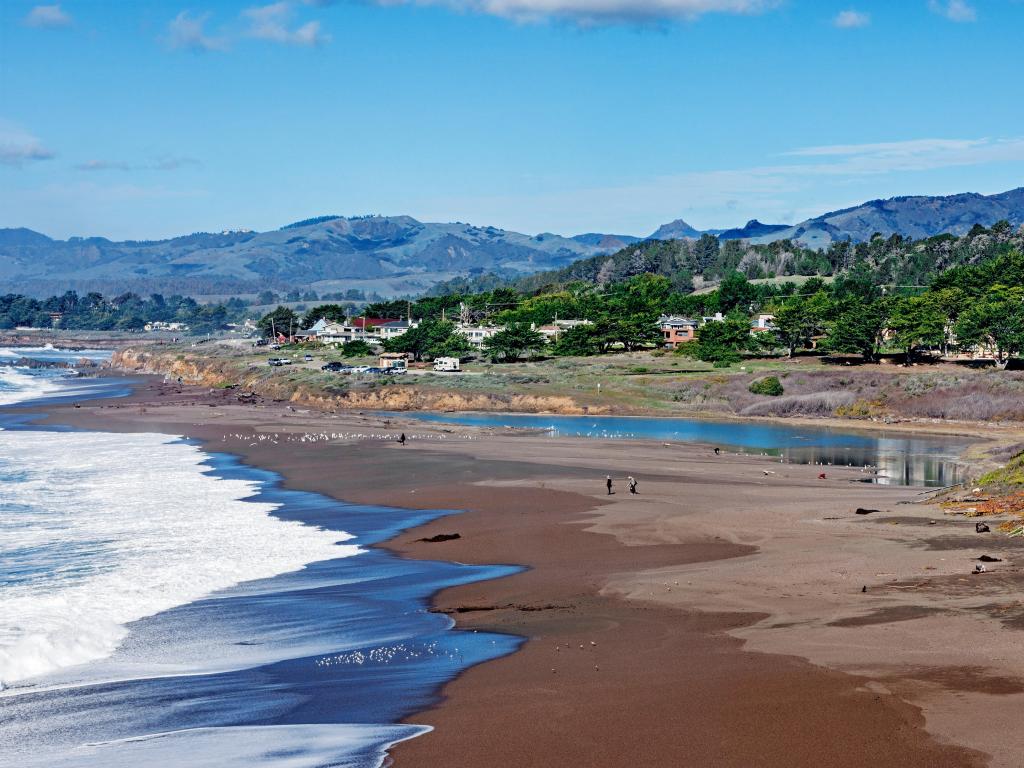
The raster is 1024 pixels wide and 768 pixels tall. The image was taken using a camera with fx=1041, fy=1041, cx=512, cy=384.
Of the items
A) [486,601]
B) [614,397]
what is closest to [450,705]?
[486,601]

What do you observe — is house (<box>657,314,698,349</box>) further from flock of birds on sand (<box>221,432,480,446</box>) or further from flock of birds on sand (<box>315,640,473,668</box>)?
flock of birds on sand (<box>315,640,473,668</box>)

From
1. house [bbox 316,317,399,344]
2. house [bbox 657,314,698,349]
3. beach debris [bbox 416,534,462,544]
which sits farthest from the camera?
house [bbox 316,317,399,344]

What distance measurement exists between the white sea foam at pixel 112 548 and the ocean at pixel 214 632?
8cm

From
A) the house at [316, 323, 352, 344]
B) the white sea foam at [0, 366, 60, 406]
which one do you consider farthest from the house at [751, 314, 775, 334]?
the white sea foam at [0, 366, 60, 406]

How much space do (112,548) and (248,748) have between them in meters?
16.5

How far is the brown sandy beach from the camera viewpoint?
12.4 meters


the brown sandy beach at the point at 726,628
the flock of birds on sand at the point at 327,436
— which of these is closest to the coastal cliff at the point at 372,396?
the flock of birds on sand at the point at 327,436

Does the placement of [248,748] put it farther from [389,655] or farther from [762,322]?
[762,322]

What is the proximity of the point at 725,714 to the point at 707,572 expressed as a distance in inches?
388

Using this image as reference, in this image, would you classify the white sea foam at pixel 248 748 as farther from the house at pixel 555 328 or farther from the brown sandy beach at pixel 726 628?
the house at pixel 555 328

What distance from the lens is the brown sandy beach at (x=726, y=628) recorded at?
12.4 m

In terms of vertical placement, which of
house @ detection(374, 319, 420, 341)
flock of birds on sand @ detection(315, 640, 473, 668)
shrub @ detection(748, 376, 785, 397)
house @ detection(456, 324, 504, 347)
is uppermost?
house @ detection(374, 319, 420, 341)

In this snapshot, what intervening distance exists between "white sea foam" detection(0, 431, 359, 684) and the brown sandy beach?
454 centimetres

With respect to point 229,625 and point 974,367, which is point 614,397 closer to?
point 974,367
